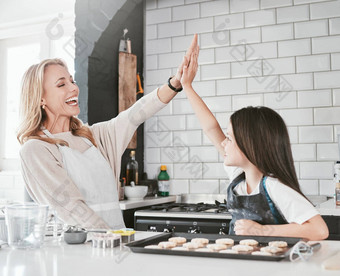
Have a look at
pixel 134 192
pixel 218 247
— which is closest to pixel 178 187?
pixel 134 192

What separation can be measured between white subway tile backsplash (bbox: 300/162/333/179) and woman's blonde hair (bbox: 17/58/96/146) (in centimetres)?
195

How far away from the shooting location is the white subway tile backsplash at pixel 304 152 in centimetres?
356

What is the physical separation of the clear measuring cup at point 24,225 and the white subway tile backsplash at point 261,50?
277 centimetres

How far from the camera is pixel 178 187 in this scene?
403 centimetres

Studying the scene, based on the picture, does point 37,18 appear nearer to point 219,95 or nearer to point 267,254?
point 219,95

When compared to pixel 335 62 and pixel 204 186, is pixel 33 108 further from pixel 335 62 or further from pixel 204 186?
pixel 335 62

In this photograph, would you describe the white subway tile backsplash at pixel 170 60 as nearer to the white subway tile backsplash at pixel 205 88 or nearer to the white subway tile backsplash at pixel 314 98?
the white subway tile backsplash at pixel 205 88

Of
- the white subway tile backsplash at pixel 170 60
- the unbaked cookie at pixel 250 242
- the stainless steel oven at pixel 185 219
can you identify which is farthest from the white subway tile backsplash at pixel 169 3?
the unbaked cookie at pixel 250 242

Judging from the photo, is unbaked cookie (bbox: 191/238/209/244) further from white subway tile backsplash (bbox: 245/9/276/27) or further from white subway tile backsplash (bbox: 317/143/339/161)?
white subway tile backsplash (bbox: 245/9/276/27)

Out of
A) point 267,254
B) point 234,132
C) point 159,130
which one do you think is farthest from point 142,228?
point 267,254

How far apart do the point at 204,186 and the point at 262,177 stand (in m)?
1.98

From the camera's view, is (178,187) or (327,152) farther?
(178,187)

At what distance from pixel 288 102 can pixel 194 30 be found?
1088mm

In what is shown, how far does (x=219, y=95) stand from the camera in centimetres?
392
